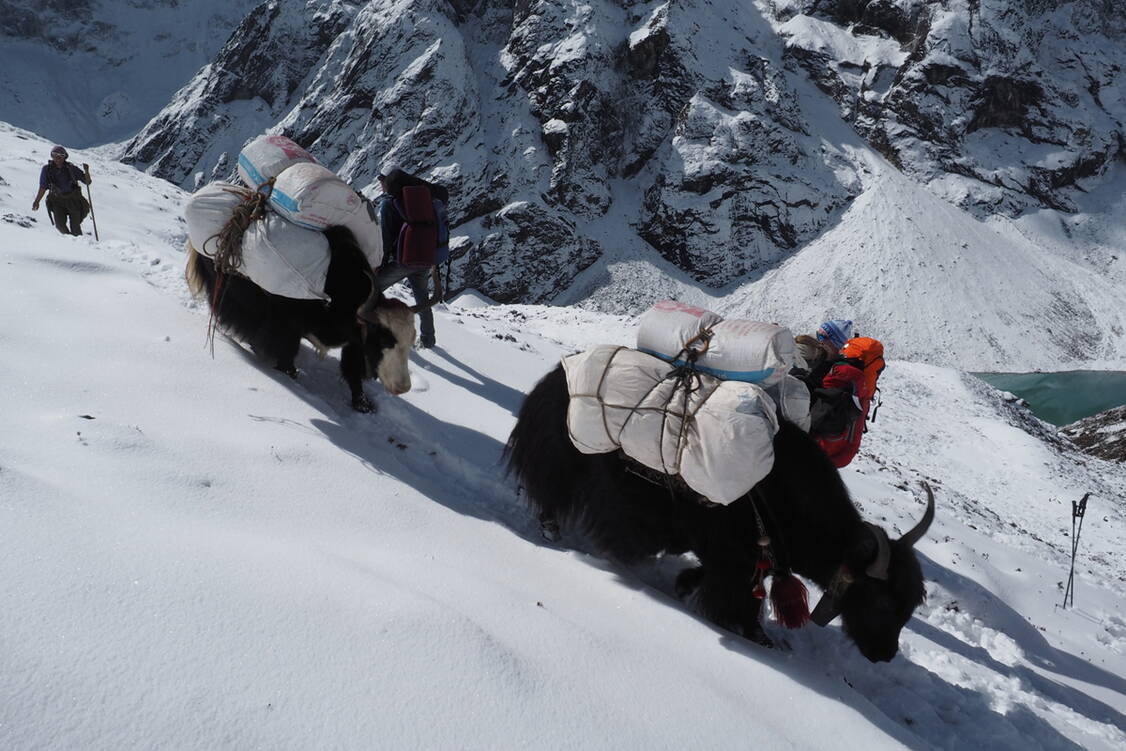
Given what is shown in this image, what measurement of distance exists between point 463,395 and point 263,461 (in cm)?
237

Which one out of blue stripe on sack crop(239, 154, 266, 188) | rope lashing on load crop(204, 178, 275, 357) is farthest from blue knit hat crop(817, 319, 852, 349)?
blue stripe on sack crop(239, 154, 266, 188)

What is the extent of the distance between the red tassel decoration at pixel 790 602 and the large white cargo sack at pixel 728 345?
924mm

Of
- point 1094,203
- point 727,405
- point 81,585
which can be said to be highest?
point 1094,203

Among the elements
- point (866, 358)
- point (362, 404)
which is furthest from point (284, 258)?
point (866, 358)

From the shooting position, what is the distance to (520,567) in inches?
109

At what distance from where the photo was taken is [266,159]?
4.04 metres

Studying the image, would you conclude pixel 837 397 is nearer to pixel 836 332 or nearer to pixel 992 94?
pixel 836 332

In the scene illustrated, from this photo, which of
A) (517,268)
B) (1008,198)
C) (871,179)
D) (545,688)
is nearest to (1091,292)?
(1008,198)

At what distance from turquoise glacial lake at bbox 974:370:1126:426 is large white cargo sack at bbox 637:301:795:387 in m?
24.2

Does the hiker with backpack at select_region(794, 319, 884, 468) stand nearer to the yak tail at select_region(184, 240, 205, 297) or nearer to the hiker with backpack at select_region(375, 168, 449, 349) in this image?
the hiker with backpack at select_region(375, 168, 449, 349)

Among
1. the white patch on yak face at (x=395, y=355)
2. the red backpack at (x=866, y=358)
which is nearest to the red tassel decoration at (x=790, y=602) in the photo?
the red backpack at (x=866, y=358)

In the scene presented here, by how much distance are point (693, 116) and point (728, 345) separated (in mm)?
35542

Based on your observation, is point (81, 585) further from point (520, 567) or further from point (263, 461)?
point (520, 567)

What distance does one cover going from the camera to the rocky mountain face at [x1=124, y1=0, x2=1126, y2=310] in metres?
33.6
